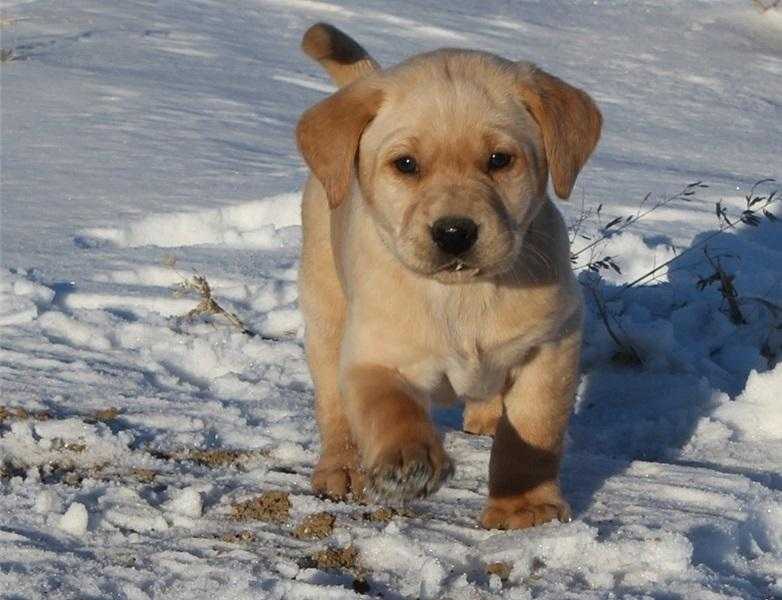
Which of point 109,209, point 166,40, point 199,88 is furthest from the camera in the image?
point 166,40

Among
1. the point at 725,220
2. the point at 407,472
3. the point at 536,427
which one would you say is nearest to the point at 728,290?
the point at 725,220

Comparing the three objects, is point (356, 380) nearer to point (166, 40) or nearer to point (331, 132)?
point (331, 132)

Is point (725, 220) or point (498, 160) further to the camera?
point (725, 220)

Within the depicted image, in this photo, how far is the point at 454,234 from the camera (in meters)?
3.33

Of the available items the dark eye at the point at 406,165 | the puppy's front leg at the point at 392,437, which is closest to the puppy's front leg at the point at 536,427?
the puppy's front leg at the point at 392,437

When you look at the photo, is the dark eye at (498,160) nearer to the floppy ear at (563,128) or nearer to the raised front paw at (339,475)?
the floppy ear at (563,128)

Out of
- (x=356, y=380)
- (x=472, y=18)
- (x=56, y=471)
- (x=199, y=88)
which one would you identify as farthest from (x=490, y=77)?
(x=472, y=18)

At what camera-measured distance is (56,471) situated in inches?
145

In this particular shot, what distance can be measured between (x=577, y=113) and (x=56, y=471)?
1.57 m

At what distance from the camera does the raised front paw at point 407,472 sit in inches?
122

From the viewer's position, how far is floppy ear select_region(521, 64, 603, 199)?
3.62m

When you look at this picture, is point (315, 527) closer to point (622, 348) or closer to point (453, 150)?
point (453, 150)

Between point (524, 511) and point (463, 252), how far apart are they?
2.12 ft

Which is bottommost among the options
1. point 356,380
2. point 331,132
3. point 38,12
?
point 38,12
